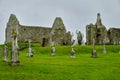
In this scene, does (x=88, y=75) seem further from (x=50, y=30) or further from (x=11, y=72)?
(x=50, y=30)

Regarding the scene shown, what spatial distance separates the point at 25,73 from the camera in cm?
3102

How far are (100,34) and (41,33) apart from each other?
18.0 meters

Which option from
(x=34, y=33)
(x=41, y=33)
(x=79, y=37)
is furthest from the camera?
(x=41, y=33)

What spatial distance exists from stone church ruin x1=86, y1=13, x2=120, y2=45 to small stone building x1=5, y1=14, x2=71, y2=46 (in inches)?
199

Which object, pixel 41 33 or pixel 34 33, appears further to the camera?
pixel 41 33

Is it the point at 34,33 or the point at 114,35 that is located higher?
the point at 34,33

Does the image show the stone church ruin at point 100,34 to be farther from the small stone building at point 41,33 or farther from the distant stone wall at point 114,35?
the small stone building at point 41,33

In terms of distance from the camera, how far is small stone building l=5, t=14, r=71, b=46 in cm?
9400

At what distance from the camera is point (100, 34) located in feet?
312

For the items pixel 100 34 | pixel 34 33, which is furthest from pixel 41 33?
pixel 100 34

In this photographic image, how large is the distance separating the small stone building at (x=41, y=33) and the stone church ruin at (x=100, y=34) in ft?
16.6

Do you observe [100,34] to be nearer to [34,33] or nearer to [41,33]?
[41,33]

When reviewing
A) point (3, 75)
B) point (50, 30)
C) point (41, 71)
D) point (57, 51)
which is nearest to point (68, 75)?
point (41, 71)

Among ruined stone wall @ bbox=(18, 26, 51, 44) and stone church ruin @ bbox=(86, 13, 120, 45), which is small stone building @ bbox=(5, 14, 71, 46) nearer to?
ruined stone wall @ bbox=(18, 26, 51, 44)
